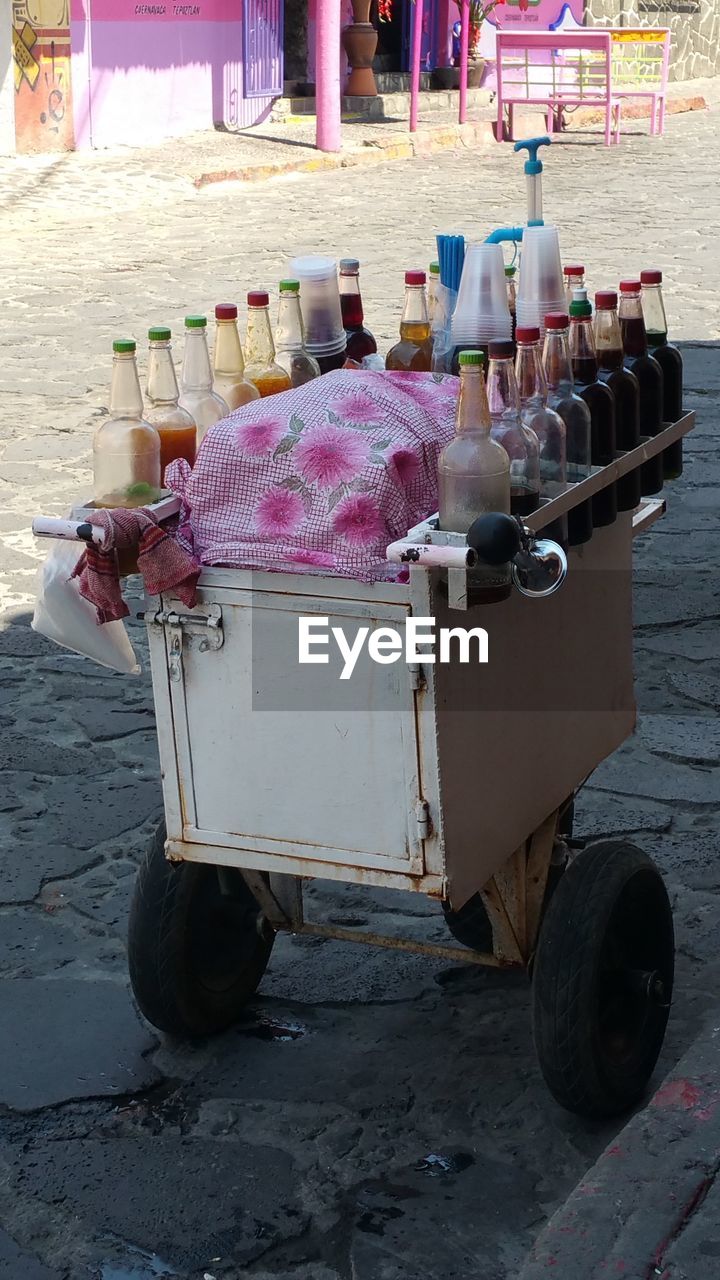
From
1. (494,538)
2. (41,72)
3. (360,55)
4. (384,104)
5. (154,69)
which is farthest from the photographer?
(384,104)

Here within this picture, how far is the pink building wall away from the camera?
15672 millimetres

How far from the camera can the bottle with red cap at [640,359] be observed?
2.97 meters

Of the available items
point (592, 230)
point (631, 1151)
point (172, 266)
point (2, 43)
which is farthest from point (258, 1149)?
point (2, 43)

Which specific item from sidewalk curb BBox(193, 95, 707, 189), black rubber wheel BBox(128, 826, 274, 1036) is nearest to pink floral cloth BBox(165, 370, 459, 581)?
black rubber wheel BBox(128, 826, 274, 1036)

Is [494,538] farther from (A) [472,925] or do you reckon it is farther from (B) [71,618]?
(A) [472,925]

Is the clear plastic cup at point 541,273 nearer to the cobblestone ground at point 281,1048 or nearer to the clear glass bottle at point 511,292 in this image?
the clear glass bottle at point 511,292

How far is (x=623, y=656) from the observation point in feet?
10.2

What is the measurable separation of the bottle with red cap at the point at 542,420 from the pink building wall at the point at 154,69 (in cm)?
1411

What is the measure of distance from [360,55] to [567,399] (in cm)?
1798

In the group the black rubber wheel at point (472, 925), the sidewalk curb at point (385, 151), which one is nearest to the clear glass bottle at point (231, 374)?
the black rubber wheel at point (472, 925)

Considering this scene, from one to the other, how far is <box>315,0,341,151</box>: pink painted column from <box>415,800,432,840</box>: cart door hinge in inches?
581

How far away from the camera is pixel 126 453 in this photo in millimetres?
2549

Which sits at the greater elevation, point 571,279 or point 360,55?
point 360,55

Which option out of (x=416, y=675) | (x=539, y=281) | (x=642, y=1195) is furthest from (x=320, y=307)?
(x=642, y=1195)
